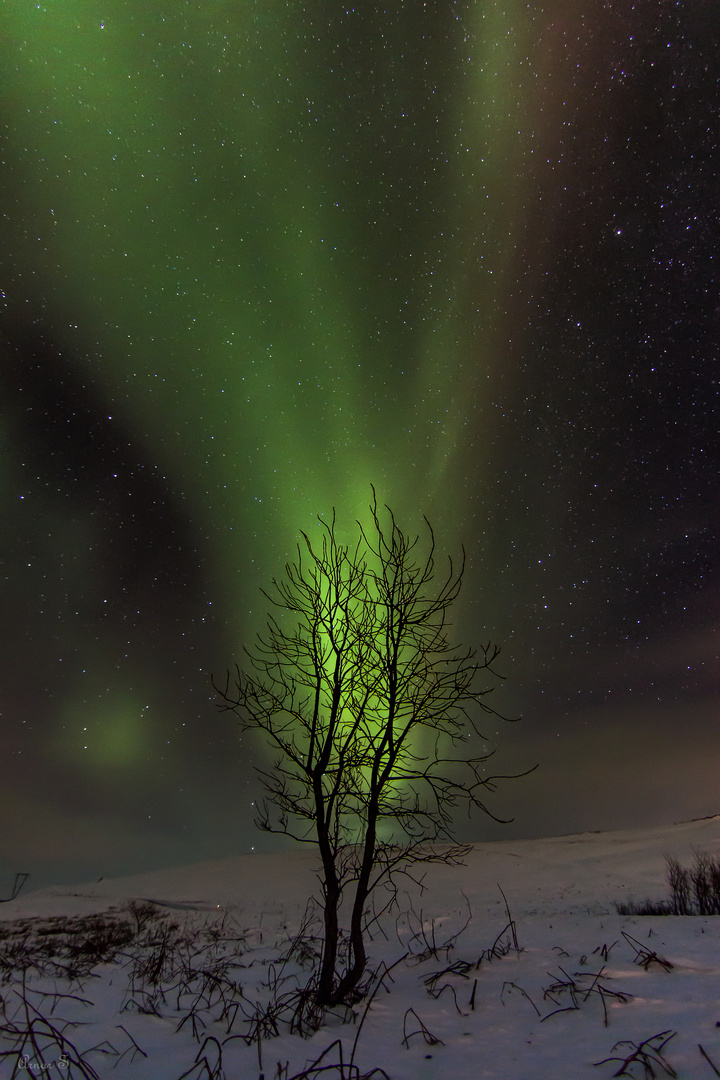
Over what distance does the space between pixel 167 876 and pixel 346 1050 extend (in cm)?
6378

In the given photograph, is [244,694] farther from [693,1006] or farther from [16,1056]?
[693,1006]

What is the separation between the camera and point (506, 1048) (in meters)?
3.59

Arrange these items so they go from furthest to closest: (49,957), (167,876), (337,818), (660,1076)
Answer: (167,876) → (49,957) → (337,818) → (660,1076)

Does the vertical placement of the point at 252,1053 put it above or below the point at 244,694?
below

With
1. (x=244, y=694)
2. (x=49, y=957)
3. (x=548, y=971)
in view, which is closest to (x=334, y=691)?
(x=244, y=694)

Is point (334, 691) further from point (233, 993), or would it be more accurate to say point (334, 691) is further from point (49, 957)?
point (49, 957)

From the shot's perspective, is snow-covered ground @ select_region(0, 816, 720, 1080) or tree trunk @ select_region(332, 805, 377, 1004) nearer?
snow-covered ground @ select_region(0, 816, 720, 1080)

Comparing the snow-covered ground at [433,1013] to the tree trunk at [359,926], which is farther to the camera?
the tree trunk at [359,926]

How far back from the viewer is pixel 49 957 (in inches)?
387

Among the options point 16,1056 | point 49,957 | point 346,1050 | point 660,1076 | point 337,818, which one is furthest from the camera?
point 49,957

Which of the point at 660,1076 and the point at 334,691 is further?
the point at 334,691

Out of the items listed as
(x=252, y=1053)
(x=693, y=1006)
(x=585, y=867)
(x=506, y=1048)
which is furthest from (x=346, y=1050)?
(x=585, y=867)

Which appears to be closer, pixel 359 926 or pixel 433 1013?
pixel 433 1013

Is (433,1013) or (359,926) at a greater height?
(359,926)
